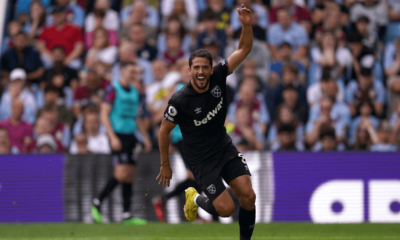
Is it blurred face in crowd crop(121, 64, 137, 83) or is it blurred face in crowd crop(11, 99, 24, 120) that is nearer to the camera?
blurred face in crowd crop(121, 64, 137, 83)

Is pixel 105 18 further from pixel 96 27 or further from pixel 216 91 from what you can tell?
pixel 216 91

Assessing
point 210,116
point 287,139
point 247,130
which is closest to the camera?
point 210,116

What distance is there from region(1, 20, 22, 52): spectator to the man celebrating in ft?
25.5

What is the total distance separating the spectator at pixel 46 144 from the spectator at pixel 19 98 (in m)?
0.68

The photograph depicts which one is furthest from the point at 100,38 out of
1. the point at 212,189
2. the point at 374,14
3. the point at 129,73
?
the point at 212,189

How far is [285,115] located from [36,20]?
20.7 ft

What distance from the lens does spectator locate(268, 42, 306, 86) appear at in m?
11.1

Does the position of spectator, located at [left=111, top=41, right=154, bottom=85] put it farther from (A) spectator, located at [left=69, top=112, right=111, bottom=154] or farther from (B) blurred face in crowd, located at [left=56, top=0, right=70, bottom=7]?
(B) blurred face in crowd, located at [left=56, top=0, right=70, bottom=7]

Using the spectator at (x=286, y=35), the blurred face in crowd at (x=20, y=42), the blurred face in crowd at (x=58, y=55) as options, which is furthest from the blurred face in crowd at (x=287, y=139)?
the blurred face in crowd at (x=20, y=42)

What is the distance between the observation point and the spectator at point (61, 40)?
1200 cm

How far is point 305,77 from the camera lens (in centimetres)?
1138

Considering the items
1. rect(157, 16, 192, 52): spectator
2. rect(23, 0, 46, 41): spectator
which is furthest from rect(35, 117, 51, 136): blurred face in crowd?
rect(157, 16, 192, 52): spectator

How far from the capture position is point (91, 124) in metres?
10.6

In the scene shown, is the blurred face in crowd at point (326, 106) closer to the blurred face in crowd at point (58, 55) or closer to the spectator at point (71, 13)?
the blurred face in crowd at point (58, 55)
